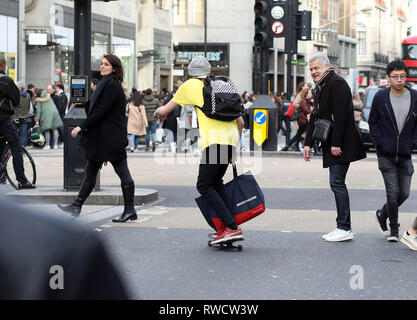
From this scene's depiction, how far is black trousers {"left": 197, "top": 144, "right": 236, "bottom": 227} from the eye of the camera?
7.67 m

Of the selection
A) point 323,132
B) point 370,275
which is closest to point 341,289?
point 370,275

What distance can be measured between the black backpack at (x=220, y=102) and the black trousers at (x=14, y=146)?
5.83 metres

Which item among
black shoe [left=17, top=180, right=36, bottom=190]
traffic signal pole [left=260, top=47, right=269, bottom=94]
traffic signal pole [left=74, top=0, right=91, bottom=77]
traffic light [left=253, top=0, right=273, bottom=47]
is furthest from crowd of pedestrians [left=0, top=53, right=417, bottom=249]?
traffic signal pole [left=260, top=47, right=269, bottom=94]

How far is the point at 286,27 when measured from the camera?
2083 cm

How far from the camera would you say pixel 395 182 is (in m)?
8.41

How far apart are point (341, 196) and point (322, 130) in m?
0.61

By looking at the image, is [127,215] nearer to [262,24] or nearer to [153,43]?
[262,24]

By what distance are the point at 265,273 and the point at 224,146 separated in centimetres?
143

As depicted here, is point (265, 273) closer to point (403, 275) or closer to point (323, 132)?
point (403, 275)

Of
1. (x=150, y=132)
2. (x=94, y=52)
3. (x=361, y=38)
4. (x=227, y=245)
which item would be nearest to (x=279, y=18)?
(x=150, y=132)

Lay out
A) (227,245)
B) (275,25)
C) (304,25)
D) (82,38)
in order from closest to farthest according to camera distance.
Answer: (227,245) → (82,38) → (275,25) → (304,25)

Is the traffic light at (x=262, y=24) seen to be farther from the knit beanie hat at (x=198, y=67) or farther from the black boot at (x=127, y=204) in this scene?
the knit beanie hat at (x=198, y=67)

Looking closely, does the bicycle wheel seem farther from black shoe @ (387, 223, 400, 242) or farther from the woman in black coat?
black shoe @ (387, 223, 400, 242)

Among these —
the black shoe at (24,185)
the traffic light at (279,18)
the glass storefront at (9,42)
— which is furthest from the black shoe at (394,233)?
the glass storefront at (9,42)
